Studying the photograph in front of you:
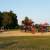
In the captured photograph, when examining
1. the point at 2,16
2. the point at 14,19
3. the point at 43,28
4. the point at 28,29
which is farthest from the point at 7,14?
the point at 43,28

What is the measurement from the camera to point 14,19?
335ft

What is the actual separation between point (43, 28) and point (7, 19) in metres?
38.0

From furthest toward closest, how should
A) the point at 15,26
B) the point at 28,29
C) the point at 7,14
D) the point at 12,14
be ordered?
the point at 15,26 → the point at 12,14 → the point at 7,14 → the point at 28,29

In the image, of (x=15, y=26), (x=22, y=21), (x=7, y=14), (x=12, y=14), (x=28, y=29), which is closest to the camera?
(x=28, y=29)

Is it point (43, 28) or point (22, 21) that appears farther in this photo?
point (22, 21)

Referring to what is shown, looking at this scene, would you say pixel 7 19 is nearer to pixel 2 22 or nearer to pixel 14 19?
pixel 2 22

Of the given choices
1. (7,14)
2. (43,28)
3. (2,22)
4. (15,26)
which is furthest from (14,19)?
(43,28)

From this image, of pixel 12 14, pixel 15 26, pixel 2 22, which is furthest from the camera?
pixel 15 26

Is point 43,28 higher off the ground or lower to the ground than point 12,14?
lower

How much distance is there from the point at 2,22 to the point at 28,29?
27.8 metres

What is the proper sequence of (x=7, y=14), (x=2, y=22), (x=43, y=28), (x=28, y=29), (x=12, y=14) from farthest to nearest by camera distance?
1. (x=12, y=14)
2. (x=7, y=14)
3. (x=2, y=22)
4. (x=28, y=29)
5. (x=43, y=28)

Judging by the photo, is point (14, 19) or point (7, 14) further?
point (14, 19)

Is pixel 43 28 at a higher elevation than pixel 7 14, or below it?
below

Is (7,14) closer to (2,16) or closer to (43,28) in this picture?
(2,16)
